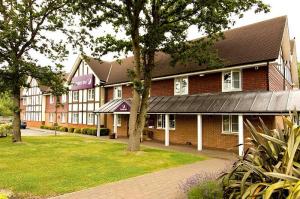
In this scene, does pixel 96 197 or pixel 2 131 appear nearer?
pixel 96 197

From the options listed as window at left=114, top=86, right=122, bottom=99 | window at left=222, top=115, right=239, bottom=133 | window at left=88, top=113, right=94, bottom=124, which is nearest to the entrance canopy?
window at left=222, top=115, right=239, bottom=133

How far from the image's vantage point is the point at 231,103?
1808cm

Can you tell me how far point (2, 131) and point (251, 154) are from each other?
28.4 meters

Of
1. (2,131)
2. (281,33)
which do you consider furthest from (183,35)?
(2,131)

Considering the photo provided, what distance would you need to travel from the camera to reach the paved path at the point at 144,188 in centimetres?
868

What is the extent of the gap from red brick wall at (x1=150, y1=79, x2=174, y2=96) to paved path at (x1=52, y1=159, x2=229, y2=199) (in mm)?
12496

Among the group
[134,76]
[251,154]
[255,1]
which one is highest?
[255,1]

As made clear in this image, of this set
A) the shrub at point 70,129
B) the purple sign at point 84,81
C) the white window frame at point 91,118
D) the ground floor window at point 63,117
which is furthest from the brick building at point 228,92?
the ground floor window at point 63,117

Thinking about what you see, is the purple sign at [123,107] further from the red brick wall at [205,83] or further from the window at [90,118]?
the window at [90,118]

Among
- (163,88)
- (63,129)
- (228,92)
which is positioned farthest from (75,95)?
(228,92)

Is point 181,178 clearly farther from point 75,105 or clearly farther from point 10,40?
point 75,105

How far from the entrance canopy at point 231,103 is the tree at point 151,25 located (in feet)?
9.74

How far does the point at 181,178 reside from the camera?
1137 cm

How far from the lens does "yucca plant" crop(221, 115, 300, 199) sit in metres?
4.56
